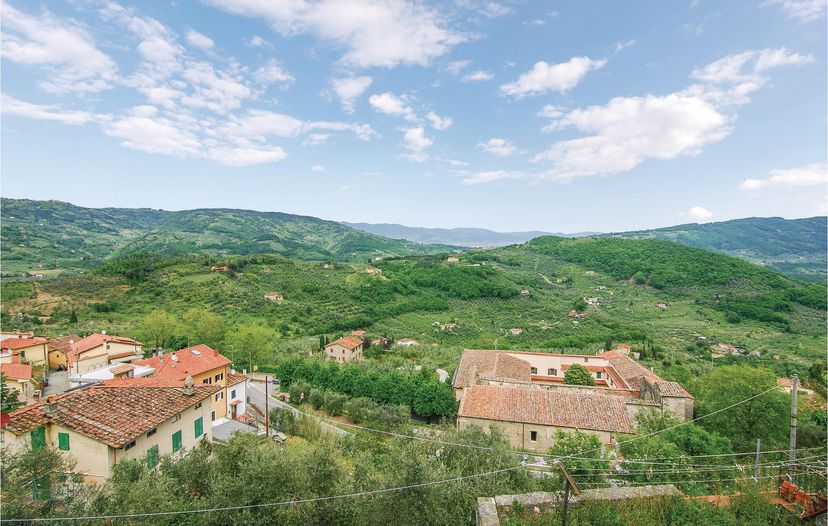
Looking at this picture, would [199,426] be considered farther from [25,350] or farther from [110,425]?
[25,350]

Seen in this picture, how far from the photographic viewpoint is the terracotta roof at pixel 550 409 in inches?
862

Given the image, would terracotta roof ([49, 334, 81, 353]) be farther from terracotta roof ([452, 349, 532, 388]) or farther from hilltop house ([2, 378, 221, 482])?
terracotta roof ([452, 349, 532, 388])

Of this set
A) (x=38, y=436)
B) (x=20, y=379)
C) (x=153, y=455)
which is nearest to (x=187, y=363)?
(x=20, y=379)

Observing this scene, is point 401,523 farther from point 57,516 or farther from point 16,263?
point 16,263

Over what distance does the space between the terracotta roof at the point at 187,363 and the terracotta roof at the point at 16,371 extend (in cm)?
730

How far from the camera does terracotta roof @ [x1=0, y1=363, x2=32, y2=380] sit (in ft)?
87.0

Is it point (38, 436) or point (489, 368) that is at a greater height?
point (38, 436)

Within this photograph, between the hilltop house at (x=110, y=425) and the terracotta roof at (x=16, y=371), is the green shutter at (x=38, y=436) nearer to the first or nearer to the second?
the hilltop house at (x=110, y=425)

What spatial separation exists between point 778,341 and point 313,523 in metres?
83.1

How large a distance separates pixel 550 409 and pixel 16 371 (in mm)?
35673

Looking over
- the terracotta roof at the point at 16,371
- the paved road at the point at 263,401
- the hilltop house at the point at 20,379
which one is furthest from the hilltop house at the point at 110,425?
the terracotta roof at the point at 16,371

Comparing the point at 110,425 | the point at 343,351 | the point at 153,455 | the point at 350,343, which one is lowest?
the point at 343,351

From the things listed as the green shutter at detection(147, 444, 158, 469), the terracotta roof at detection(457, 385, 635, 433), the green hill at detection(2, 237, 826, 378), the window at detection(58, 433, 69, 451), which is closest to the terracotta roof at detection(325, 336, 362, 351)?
the green hill at detection(2, 237, 826, 378)

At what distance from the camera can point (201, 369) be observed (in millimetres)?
24969
